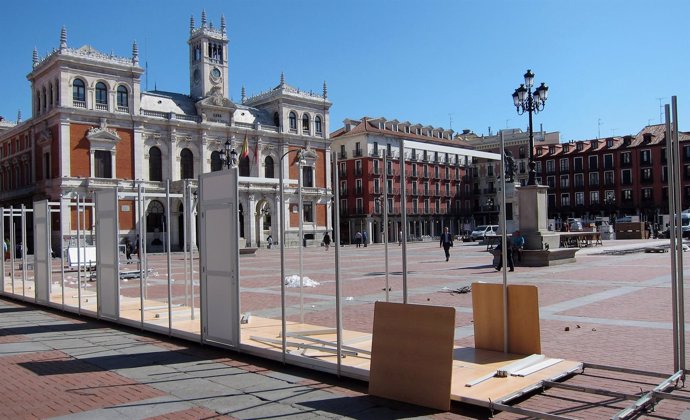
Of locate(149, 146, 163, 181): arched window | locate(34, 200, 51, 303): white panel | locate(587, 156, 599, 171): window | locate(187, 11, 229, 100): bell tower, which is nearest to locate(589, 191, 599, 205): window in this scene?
locate(587, 156, 599, 171): window

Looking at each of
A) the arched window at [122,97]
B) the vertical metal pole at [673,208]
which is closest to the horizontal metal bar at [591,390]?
the vertical metal pole at [673,208]

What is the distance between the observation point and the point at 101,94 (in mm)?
50469

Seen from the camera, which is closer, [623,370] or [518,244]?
[623,370]

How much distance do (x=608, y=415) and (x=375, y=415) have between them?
2.00 m

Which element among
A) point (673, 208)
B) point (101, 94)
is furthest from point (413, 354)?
point (101, 94)

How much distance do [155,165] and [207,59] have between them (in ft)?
44.1

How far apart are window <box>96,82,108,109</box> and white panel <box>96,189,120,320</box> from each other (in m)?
42.7

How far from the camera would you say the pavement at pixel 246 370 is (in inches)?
217

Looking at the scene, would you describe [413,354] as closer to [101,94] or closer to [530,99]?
[530,99]

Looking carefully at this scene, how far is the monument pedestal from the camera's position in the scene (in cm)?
2142

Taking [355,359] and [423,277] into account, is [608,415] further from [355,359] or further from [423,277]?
[423,277]

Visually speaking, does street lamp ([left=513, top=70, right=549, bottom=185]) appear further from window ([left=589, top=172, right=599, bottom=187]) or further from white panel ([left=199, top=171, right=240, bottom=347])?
window ([left=589, top=172, right=599, bottom=187])

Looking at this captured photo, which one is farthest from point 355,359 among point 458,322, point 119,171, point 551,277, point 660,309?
point 119,171

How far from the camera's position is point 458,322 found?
1005 cm
